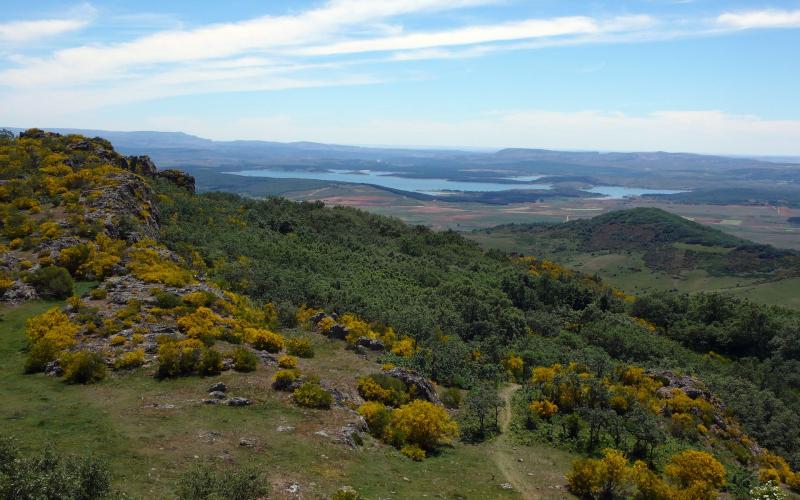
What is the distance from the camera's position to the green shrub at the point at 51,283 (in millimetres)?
35812

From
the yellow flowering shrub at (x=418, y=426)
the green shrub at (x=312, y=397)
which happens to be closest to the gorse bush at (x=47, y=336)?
the green shrub at (x=312, y=397)

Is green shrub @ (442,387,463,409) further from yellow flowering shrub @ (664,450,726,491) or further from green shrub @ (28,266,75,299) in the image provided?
green shrub @ (28,266,75,299)

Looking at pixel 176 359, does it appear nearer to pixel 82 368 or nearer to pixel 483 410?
pixel 82 368

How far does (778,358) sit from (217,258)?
68.7m

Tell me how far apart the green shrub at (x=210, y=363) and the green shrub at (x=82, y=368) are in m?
4.85

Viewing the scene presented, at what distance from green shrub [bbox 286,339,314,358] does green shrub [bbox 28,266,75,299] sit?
52.9 ft

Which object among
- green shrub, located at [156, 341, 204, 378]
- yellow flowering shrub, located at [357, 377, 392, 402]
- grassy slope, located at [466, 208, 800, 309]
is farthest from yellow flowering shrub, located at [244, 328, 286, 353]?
grassy slope, located at [466, 208, 800, 309]

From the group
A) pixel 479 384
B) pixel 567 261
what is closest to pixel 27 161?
pixel 479 384

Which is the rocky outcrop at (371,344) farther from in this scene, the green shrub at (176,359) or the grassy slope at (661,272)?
the grassy slope at (661,272)

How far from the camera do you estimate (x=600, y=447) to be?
103 ft

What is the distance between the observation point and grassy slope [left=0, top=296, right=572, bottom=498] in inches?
785

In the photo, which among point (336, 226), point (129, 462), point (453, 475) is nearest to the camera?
point (129, 462)

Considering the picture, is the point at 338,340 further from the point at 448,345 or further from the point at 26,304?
the point at 26,304

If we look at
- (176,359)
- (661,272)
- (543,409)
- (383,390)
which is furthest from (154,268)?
(661,272)
